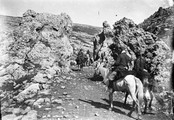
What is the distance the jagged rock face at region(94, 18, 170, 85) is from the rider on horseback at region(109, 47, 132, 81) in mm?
5948

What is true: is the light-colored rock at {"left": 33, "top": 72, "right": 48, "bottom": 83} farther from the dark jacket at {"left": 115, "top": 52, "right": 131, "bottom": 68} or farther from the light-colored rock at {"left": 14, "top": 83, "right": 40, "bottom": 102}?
the dark jacket at {"left": 115, "top": 52, "right": 131, "bottom": 68}

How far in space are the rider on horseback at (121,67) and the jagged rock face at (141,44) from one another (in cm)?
595

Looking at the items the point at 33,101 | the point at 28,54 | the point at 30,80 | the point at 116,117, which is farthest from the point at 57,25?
the point at 116,117

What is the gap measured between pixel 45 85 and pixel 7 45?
237 inches

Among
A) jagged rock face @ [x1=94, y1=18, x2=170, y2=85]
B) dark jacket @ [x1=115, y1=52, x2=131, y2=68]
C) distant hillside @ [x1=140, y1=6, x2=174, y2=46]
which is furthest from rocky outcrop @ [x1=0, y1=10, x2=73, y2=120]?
distant hillside @ [x1=140, y1=6, x2=174, y2=46]

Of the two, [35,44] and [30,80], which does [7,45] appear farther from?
[30,80]

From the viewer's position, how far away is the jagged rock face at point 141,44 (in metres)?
14.5

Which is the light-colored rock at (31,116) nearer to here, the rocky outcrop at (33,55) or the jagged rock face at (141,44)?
the rocky outcrop at (33,55)

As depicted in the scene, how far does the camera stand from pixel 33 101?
951cm

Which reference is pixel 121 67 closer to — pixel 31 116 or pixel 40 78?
pixel 31 116

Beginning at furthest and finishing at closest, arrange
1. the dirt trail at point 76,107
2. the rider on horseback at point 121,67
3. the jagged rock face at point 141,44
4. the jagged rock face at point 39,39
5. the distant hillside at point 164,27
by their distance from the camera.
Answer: the distant hillside at point 164,27, the jagged rock face at point 141,44, the jagged rock face at point 39,39, the rider on horseback at point 121,67, the dirt trail at point 76,107

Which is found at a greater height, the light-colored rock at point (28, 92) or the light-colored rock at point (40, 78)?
the light-colored rock at point (40, 78)

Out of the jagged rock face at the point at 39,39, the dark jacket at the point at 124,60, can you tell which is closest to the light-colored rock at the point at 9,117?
the dark jacket at the point at 124,60

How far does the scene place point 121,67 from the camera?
29.1 feet
